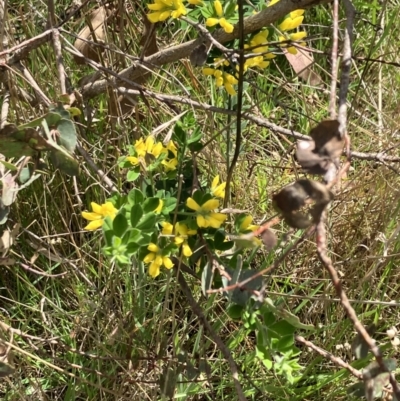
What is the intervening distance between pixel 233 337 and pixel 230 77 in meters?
0.44

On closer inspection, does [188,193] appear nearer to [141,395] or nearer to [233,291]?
[233,291]

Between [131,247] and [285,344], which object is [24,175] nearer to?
[131,247]

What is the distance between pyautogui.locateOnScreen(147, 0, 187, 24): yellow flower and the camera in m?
0.82

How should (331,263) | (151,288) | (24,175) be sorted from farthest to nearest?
(151,288), (24,175), (331,263)

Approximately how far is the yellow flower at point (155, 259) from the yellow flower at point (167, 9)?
0.31 meters

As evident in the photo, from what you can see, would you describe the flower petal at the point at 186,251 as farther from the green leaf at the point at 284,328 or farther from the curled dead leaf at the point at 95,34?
the curled dead leaf at the point at 95,34

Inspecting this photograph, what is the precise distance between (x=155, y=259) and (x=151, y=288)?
0.35m

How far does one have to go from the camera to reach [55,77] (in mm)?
1170

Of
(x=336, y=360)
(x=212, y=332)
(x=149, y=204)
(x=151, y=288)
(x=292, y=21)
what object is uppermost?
(x=292, y=21)

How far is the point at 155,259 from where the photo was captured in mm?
755

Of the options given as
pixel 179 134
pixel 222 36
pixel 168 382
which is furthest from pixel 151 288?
pixel 222 36

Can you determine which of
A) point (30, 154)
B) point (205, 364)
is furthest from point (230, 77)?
point (205, 364)

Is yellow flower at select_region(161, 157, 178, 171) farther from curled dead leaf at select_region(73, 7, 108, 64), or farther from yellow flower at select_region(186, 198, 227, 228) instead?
curled dead leaf at select_region(73, 7, 108, 64)

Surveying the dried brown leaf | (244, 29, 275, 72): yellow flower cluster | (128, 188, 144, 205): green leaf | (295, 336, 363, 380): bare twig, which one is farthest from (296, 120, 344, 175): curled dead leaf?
the dried brown leaf
